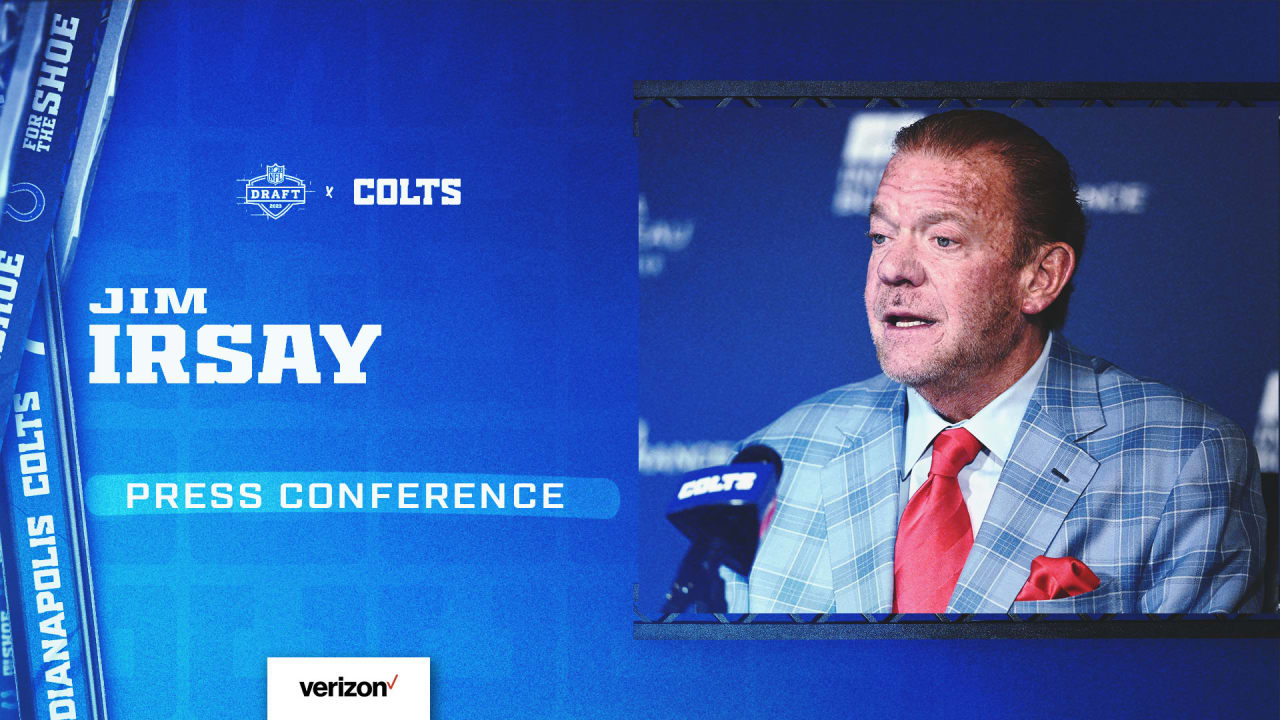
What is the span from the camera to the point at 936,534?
7.73ft

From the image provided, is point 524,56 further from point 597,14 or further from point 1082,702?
point 1082,702

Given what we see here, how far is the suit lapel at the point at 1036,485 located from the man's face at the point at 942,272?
159mm

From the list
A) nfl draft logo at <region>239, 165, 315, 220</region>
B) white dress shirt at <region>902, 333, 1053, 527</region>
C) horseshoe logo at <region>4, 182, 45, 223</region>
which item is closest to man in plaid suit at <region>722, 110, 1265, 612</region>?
white dress shirt at <region>902, 333, 1053, 527</region>

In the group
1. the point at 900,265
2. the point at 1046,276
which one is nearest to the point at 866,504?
the point at 900,265

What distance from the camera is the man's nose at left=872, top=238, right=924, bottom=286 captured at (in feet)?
7.69

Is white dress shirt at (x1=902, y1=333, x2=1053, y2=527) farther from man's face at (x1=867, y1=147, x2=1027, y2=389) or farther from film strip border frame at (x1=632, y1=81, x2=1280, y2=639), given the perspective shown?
film strip border frame at (x1=632, y1=81, x2=1280, y2=639)

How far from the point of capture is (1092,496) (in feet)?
7.60

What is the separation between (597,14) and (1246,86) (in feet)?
5.22

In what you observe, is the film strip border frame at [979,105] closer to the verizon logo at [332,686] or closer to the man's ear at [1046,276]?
the man's ear at [1046,276]

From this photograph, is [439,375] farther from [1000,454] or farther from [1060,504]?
[1060,504]

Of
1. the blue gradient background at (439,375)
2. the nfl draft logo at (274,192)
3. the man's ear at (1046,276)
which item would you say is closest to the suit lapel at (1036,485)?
the man's ear at (1046,276)

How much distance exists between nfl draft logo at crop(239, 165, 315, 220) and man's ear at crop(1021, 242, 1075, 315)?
1765 millimetres

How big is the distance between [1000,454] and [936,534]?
0.80ft

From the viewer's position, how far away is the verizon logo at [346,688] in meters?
2.43
